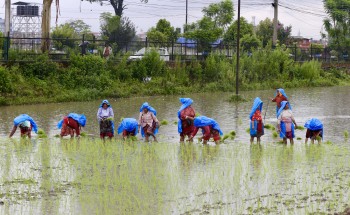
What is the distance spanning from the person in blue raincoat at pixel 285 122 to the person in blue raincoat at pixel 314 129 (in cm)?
36

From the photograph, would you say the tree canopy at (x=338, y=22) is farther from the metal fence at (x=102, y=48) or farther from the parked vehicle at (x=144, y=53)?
the parked vehicle at (x=144, y=53)

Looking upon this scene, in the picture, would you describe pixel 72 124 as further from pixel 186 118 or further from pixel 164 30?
pixel 164 30

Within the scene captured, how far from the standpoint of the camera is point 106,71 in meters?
34.9

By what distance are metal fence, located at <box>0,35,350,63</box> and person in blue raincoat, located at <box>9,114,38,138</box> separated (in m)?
13.6

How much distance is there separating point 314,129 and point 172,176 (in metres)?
5.75

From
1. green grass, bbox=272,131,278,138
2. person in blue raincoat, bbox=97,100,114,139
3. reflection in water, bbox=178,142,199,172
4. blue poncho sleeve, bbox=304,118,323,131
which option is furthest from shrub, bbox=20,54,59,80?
blue poncho sleeve, bbox=304,118,323,131

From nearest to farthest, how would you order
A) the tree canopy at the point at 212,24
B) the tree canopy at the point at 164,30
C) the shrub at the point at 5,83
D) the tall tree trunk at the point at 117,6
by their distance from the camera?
the shrub at the point at 5,83 → the tree canopy at the point at 212,24 → the tree canopy at the point at 164,30 → the tall tree trunk at the point at 117,6

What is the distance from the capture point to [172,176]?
1387cm

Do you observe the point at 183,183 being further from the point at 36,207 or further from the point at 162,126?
the point at 162,126

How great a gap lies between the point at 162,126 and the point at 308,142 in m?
5.39

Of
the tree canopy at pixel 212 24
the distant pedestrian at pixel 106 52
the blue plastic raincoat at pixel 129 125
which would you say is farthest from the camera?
the tree canopy at pixel 212 24

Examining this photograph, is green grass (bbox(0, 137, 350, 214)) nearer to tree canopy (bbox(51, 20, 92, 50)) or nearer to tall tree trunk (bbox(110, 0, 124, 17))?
tree canopy (bbox(51, 20, 92, 50))

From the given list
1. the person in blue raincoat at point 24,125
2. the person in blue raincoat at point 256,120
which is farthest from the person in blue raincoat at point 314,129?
the person in blue raincoat at point 24,125

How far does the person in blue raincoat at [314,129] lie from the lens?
720 inches
